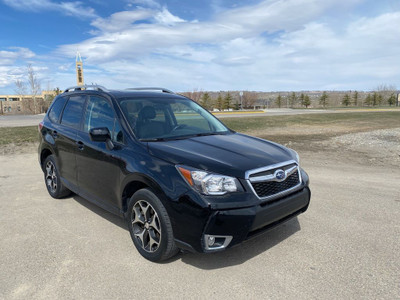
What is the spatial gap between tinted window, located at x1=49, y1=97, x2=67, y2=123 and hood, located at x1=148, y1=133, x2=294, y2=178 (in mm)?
2537

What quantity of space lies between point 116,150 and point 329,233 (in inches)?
110

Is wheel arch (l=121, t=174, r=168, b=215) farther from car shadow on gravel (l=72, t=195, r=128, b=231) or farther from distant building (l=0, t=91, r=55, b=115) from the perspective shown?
distant building (l=0, t=91, r=55, b=115)

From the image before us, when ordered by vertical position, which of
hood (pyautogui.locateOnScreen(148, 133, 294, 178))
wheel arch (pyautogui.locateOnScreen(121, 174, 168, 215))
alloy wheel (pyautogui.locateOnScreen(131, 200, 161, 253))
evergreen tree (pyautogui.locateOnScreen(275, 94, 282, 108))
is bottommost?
alloy wheel (pyautogui.locateOnScreen(131, 200, 161, 253))

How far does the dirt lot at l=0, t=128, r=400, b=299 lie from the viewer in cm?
271

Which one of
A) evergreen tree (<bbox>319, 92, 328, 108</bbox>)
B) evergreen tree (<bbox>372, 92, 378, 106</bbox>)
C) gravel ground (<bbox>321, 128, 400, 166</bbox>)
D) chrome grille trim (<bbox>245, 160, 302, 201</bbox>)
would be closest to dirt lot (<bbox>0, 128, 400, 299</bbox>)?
chrome grille trim (<bbox>245, 160, 302, 201</bbox>)

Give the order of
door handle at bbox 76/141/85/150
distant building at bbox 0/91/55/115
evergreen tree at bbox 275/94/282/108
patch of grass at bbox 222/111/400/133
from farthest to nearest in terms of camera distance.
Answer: evergreen tree at bbox 275/94/282/108
distant building at bbox 0/91/55/115
patch of grass at bbox 222/111/400/133
door handle at bbox 76/141/85/150

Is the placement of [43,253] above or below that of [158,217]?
below

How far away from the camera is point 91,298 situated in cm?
261

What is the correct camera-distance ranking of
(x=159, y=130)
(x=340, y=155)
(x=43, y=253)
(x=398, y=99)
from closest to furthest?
(x=43, y=253), (x=159, y=130), (x=340, y=155), (x=398, y=99)

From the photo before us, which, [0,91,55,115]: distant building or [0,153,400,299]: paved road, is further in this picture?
[0,91,55,115]: distant building

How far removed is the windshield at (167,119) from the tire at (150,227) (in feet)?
2.40

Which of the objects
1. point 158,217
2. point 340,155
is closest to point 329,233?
point 158,217

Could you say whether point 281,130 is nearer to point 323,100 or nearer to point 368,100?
point 323,100

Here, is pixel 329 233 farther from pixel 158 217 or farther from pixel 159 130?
pixel 159 130
